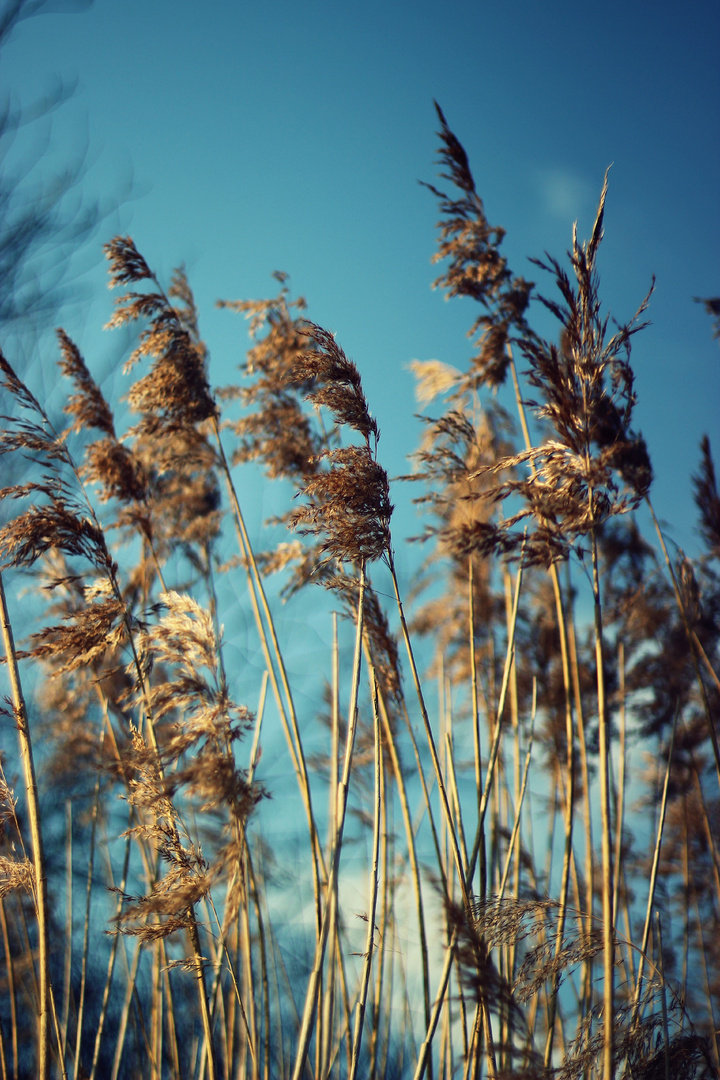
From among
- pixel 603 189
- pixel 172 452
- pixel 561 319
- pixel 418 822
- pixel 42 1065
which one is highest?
pixel 172 452

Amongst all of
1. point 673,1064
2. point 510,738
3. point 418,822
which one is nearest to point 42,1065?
point 673,1064

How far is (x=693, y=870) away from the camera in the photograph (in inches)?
168

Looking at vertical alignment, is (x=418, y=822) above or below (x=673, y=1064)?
above

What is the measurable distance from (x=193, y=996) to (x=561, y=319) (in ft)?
15.9

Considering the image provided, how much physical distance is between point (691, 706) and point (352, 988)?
2.45 m

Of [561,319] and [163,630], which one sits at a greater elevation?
[561,319]

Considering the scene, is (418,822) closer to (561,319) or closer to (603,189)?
(561,319)

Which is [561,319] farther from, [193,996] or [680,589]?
[193,996]

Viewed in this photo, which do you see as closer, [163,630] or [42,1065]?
[42,1065]

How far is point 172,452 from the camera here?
11.3 ft

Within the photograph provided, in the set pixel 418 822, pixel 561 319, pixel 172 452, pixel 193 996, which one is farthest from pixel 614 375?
Answer: pixel 193 996

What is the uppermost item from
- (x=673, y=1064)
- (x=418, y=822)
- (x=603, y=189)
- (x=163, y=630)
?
(x=603, y=189)

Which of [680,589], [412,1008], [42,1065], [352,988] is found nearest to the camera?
[42,1065]

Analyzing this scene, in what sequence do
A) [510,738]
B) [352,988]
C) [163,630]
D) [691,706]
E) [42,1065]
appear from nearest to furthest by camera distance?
[42,1065]
[163,630]
[352,988]
[691,706]
[510,738]
